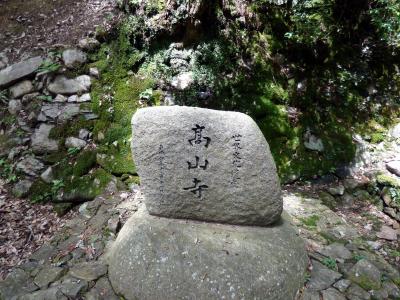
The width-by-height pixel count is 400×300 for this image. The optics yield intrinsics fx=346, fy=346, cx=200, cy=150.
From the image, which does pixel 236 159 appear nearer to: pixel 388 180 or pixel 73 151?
pixel 388 180

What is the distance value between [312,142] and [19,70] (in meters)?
6.20

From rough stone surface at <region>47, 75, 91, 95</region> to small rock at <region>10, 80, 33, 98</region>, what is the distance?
0.47 m

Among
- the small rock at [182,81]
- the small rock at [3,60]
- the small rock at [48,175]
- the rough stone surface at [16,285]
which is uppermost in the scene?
the small rock at [3,60]

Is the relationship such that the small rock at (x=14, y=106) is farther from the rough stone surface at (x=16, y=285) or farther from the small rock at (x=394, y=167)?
the small rock at (x=394, y=167)

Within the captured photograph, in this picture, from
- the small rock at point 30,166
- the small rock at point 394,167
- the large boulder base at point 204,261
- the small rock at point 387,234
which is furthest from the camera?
the small rock at point 30,166

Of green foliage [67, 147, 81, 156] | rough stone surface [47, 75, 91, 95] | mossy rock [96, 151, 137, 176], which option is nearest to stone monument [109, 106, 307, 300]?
mossy rock [96, 151, 137, 176]

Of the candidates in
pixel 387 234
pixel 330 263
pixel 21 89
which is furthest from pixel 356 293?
pixel 21 89

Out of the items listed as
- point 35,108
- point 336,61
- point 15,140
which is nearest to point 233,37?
point 336,61

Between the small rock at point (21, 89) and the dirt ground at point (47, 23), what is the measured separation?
872mm

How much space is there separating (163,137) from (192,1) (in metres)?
4.06

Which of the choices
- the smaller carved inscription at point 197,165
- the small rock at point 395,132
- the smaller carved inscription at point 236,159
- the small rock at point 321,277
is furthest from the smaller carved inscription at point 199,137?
the small rock at point 395,132

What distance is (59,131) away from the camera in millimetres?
6500

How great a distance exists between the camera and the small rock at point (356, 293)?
394 cm

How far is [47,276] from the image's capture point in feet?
14.1
